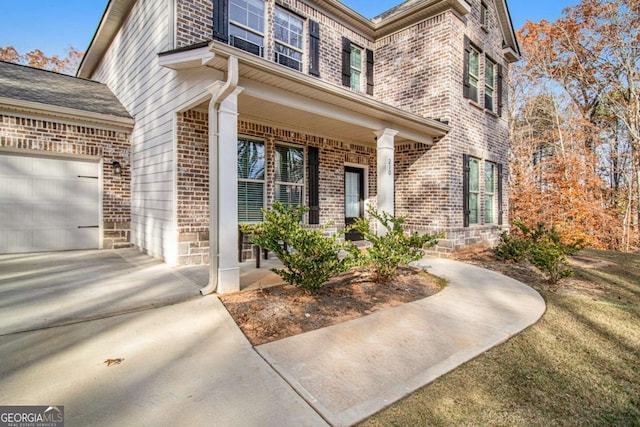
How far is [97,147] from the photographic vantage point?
22.1 feet

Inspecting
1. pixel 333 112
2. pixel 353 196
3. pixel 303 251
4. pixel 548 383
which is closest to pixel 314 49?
pixel 333 112

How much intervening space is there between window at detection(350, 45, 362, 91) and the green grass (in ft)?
23.0

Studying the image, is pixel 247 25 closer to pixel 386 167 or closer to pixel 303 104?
pixel 303 104

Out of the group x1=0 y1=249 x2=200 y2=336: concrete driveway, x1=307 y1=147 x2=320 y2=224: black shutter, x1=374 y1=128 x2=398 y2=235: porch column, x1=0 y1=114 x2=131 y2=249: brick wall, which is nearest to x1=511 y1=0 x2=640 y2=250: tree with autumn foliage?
x1=374 y1=128 x2=398 y2=235: porch column

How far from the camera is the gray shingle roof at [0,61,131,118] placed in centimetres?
621

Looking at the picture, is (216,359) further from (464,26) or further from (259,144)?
(464,26)

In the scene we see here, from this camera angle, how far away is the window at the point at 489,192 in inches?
360

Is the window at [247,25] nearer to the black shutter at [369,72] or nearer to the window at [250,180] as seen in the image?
the window at [250,180]

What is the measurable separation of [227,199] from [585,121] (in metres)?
15.4

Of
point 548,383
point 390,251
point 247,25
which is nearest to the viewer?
point 548,383

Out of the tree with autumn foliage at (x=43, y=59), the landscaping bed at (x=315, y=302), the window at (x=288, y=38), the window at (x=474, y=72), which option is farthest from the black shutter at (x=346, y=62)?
the tree with autumn foliage at (x=43, y=59)

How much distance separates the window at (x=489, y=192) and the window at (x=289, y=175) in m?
5.46

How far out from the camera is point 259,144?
21.4ft

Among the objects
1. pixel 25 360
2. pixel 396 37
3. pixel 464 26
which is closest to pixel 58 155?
pixel 25 360
